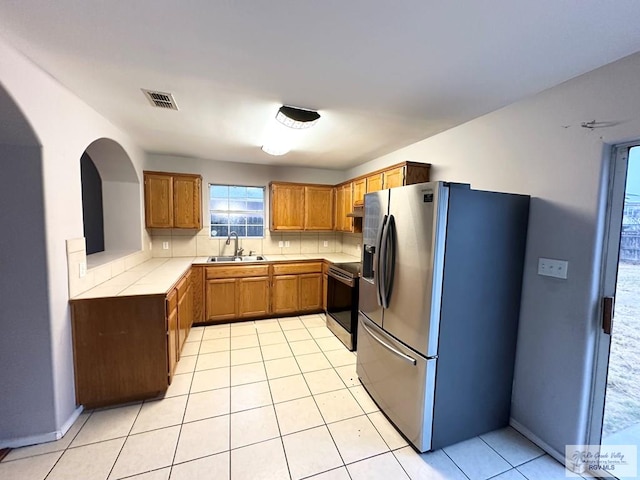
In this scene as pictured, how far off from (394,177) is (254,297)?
8.18ft

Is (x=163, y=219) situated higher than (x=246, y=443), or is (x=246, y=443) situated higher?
(x=163, y=219)

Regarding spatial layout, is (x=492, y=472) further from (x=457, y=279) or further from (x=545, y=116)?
(x=545, y=116)

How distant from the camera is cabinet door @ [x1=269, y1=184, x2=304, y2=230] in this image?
13.9 feet

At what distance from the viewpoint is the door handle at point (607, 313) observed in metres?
1.56

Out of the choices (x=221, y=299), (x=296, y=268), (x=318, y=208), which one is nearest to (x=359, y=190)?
(x=318, y=208)

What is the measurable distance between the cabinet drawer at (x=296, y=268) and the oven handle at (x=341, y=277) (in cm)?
44

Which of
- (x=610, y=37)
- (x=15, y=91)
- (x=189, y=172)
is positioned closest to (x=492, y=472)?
(x=610, y=37)

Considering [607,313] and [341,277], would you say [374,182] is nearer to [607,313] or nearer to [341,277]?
[341,277]

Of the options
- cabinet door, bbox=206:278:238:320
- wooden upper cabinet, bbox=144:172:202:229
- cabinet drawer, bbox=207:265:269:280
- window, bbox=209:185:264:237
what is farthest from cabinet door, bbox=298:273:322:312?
wooden upper cabinet, bbox=144:172:202:229

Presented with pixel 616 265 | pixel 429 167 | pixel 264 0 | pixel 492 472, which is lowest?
pixel 492 472

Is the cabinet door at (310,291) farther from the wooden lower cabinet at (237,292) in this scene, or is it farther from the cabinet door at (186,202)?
the cabinet door at (186,202)

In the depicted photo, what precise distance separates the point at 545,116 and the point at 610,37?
55 centimetres

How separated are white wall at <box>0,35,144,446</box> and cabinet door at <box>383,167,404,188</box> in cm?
284

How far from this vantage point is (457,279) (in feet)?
5.63
